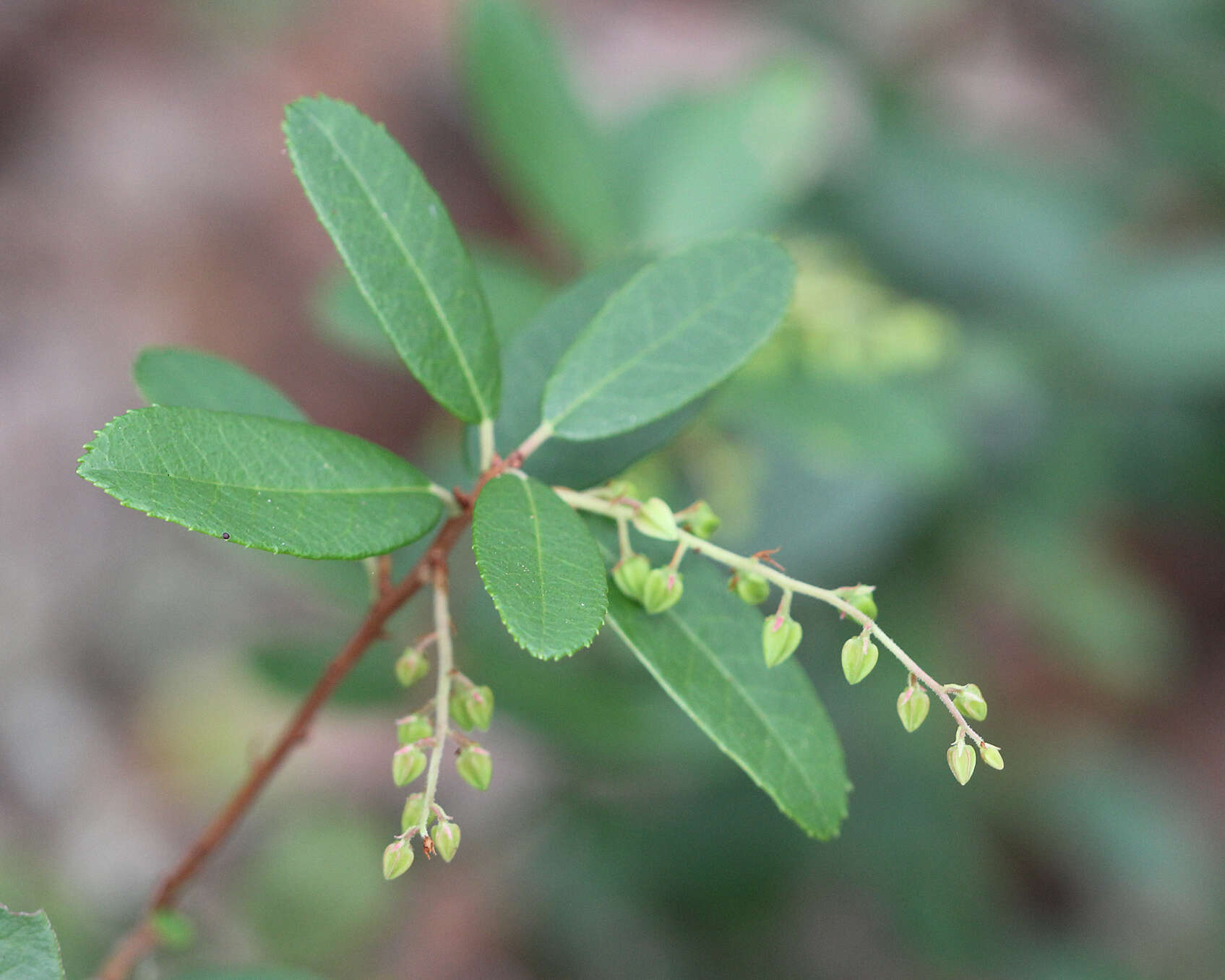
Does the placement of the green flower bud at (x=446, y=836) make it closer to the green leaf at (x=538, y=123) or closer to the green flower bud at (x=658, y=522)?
the green flower bud at (x=658, y=522)

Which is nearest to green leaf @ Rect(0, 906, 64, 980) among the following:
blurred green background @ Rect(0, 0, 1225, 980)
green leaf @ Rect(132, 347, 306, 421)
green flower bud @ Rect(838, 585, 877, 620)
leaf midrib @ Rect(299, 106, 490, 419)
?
green leaf @ Rect(132, 347, 306, 421)

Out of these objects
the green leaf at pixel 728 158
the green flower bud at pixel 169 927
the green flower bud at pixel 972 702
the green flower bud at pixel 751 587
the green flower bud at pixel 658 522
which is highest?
the green flower bud at pixel 658 522

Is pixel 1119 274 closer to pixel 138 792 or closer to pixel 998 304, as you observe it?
pixel 998 304

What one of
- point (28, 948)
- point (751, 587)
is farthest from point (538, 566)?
point (28, 948)

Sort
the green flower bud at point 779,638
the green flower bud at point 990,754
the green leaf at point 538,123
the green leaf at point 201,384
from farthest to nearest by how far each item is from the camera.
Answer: the green leaf at point 538,123
the green leaf at point 201,384
the green flower bud at point 779,638
the green flower bud at point 990,754

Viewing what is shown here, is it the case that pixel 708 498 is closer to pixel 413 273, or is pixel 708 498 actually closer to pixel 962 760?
pixel 413 273

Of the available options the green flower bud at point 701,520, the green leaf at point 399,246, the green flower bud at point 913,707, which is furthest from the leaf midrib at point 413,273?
the green flower bud at point 913,707
